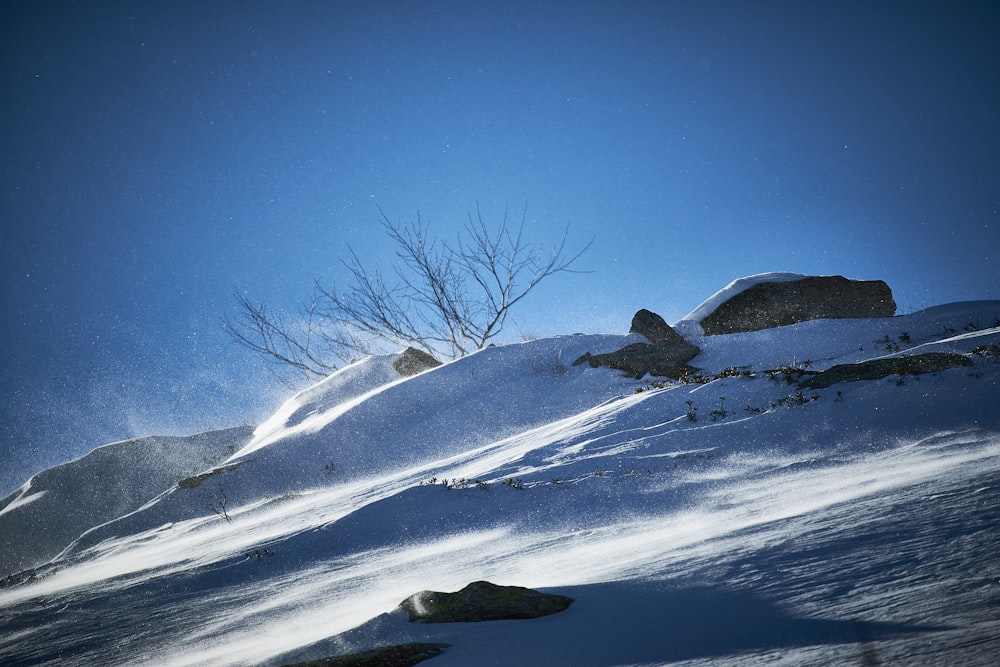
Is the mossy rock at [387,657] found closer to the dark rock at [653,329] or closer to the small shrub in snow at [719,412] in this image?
the small shrub in snow at [719,412]

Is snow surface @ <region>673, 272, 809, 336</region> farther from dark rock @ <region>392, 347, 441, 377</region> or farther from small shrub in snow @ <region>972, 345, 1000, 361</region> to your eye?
small shrub in snow @ <region>972, 345, 1000, 361</region>

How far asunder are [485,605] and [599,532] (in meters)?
1.84

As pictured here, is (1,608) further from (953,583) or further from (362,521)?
(953,583)

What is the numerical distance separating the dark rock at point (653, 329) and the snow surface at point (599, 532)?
7.09 ft

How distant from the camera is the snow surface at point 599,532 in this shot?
1734 millimetres

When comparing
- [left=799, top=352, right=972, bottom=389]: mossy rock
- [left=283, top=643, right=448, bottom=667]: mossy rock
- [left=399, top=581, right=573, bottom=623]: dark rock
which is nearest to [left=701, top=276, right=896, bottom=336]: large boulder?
[left=799, top=352, right=972, bottom=389]: mossy rock

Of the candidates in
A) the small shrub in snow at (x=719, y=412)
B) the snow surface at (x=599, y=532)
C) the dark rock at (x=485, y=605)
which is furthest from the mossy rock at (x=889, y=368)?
the dark rock at (x=485, y=605)

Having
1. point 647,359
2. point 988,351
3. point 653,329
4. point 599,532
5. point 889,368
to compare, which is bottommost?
point 599,532

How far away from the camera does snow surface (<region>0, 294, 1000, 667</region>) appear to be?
1.73 m

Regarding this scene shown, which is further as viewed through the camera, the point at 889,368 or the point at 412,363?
the point at 412,363

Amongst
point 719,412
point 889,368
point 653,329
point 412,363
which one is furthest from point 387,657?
point 653,329

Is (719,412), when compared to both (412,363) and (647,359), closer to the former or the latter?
(647,359)

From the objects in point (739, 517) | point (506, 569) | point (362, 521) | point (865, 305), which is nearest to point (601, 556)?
point (506, 569)

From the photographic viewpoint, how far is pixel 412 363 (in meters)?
13.7
